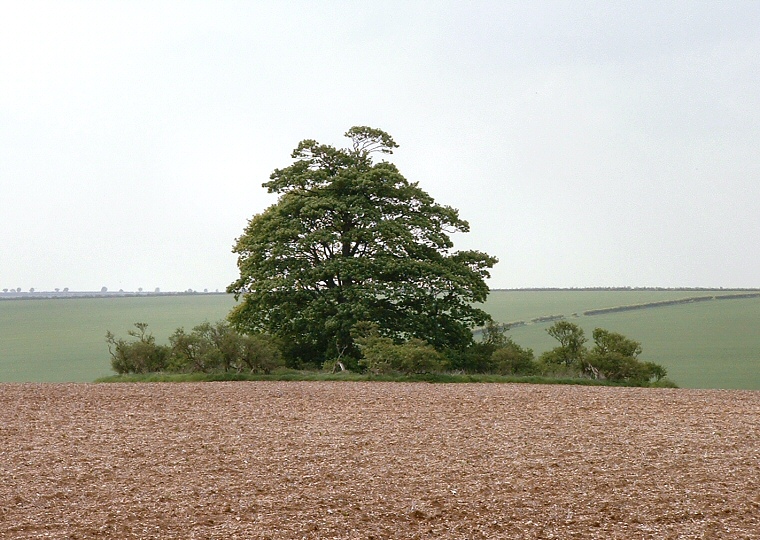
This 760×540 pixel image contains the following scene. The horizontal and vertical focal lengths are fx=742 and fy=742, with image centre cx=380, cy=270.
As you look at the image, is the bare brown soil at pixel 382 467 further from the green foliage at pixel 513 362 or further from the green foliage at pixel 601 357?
the green foliage at pixel 513 362

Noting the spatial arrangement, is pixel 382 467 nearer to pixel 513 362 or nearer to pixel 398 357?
pixel 398 357

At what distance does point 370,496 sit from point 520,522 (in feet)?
5.42

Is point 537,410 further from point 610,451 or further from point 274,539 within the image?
point 274,539

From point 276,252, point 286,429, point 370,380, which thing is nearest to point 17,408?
point 286,429

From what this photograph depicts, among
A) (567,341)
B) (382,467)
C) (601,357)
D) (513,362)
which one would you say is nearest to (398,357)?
(513,362)

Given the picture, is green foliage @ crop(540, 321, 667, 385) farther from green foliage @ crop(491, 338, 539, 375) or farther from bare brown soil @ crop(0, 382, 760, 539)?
bare brown soil @ crop(0, 382, 760, 539)

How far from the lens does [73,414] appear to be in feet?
43.8

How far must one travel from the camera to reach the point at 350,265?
21.5 metres

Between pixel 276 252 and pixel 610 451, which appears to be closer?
pixel 610 451

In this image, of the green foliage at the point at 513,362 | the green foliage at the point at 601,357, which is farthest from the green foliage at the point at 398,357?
the green foliage at the point at 601,357

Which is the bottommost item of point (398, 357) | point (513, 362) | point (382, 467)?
point (382, 467)

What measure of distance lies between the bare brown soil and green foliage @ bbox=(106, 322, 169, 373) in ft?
19.0

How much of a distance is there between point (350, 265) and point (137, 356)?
6.48 meters

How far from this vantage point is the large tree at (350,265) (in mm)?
21469
